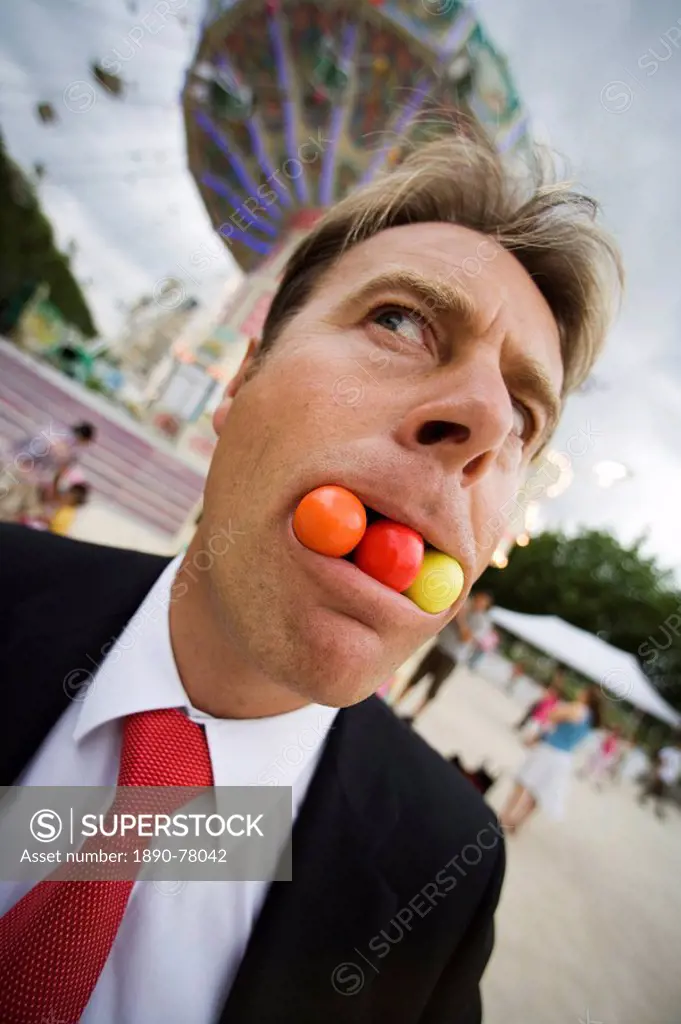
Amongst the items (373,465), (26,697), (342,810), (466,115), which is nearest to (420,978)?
(342,810)

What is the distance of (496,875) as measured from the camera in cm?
147

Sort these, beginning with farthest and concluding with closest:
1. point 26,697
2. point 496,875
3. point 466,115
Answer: point 466,115
point 496,875
point 26,697

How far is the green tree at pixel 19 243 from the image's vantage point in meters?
23.0

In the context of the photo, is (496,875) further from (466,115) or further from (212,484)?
(466,115)

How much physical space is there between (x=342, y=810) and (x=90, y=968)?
0.68m

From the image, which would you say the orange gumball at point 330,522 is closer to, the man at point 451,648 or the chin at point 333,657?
the chin at point 333,657

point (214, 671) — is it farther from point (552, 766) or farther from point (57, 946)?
point (552, 766)

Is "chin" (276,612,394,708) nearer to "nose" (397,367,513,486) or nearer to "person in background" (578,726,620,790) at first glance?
"nose" (397,367,513,486)

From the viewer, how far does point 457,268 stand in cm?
122

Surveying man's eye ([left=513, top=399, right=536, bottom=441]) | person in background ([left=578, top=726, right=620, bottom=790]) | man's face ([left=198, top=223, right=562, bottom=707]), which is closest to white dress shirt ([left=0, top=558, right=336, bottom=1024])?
man's face ([left=198, top=223, right=562, bottom=707])

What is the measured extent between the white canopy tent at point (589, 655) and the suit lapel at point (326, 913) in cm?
967

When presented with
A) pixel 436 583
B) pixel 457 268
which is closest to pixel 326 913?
pixel 436 583

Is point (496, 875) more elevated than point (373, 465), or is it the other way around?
point (373, 465)

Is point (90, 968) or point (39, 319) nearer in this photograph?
point (90, 968)
